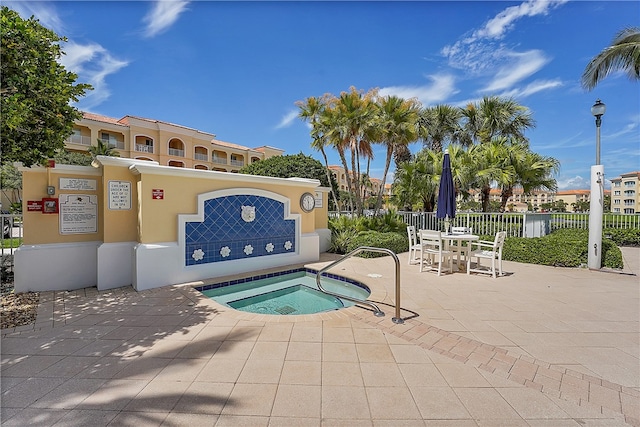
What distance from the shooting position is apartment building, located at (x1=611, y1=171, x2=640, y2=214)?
72875mm

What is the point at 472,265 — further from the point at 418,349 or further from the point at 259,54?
the point at 259,54

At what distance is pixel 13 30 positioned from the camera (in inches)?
144

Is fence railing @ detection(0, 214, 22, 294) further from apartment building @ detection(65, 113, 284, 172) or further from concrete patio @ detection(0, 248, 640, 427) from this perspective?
apartment building @ detection(65, 113, 284, 172)

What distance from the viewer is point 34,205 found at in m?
5.47

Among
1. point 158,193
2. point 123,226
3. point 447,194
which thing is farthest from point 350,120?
point 123,226

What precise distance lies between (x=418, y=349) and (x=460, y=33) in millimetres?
9983

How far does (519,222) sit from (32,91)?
1478cm

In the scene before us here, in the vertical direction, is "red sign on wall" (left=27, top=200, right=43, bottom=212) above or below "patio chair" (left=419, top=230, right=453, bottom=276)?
above

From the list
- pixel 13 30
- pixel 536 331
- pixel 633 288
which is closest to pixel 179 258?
pixel 13 30

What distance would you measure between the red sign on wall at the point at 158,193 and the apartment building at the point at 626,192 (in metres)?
103

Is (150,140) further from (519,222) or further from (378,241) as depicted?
(519,222)

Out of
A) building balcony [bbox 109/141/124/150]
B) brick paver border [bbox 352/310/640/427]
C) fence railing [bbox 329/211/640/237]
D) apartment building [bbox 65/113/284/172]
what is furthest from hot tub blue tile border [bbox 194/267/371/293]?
building balcony [bbox 109/141/124/150]

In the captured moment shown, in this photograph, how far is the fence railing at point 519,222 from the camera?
1146 cm

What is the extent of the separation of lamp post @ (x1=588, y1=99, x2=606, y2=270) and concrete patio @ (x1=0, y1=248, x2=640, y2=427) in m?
2.74
